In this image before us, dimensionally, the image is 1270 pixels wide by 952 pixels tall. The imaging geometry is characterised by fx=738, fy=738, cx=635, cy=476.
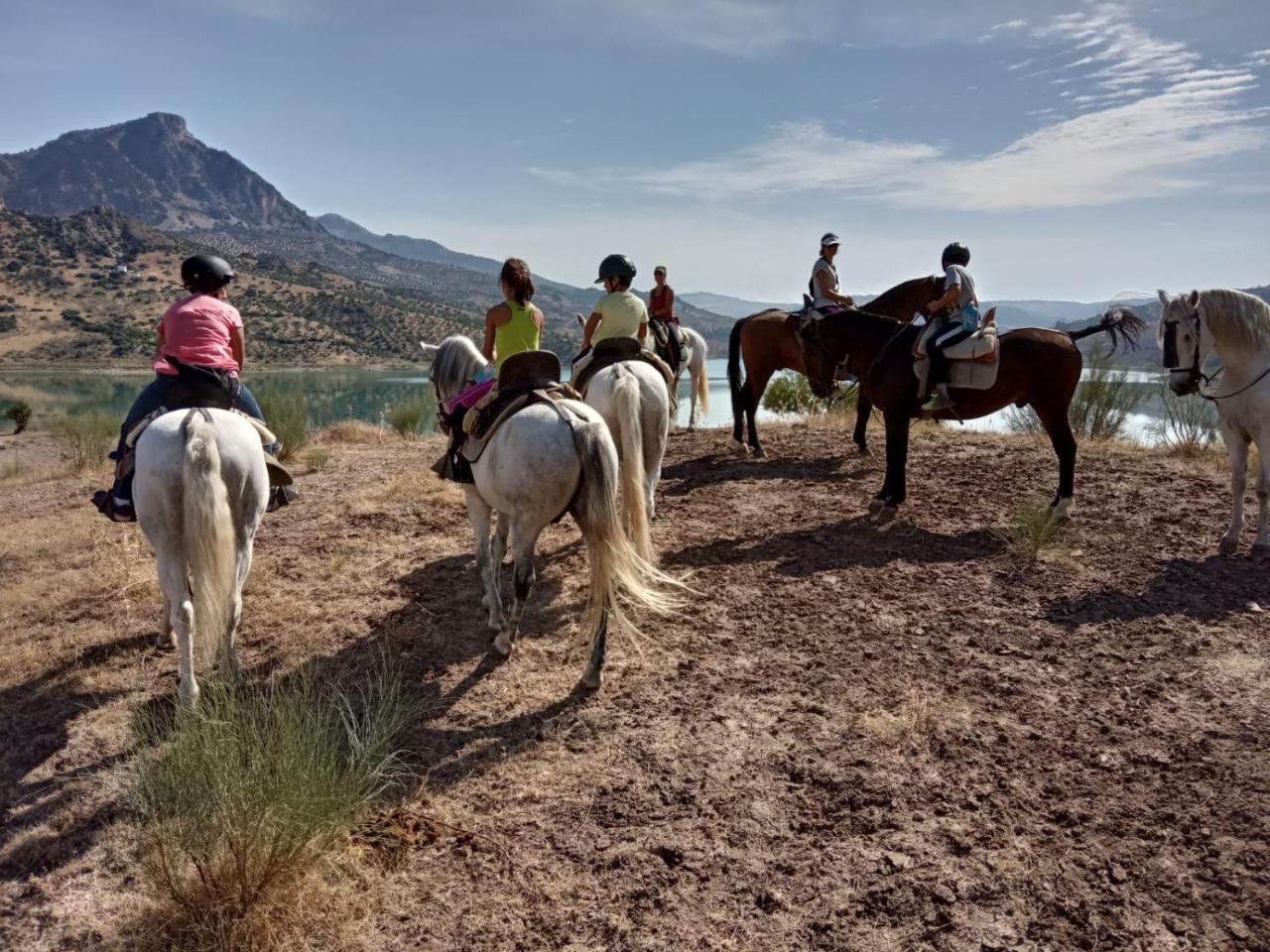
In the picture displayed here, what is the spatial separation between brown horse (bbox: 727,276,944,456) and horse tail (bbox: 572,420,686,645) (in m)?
6.35

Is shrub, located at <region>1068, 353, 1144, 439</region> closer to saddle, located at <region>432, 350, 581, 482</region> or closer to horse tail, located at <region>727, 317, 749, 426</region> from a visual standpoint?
horse tail, located at <region>727, 317, 749, 426</region>

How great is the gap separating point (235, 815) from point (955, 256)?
23.7ft

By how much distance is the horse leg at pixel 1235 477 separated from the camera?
6086 millimetres

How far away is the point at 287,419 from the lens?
1144 centimetres

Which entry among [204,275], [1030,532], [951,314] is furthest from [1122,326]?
[204,275]

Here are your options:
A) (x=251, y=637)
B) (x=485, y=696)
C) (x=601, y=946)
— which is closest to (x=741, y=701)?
(x=485, y=696)

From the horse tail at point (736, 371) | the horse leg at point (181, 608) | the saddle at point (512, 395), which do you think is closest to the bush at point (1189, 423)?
the horse tail at point (736, 371)

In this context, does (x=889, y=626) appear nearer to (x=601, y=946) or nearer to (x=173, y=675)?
(x=601, y=946)

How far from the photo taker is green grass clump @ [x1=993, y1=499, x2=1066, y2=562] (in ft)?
20.2

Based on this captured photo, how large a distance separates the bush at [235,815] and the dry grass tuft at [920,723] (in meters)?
2.41

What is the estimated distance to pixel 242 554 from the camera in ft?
14.1

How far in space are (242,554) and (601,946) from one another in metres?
3.07

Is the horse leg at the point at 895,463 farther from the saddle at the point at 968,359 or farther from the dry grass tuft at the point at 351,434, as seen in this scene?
the dry grass tuft at the point at 351,434

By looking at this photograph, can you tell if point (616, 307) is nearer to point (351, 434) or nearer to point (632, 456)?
point (632, 456)
